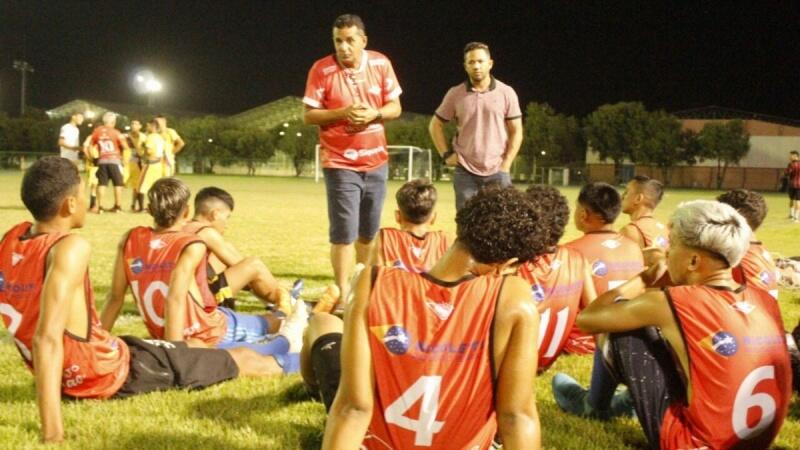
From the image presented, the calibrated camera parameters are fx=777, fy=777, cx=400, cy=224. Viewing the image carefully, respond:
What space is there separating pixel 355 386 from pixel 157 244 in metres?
2.72

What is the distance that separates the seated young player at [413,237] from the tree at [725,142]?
58.0m

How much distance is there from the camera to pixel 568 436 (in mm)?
3705

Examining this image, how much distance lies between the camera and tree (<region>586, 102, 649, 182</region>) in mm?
62562

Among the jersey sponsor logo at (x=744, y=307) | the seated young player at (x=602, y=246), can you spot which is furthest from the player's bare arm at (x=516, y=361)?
the seated young player at (x=602, y=246)

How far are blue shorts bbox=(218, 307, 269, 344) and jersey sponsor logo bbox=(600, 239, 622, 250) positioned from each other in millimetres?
2464

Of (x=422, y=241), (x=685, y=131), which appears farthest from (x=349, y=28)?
(x=685, y=131)

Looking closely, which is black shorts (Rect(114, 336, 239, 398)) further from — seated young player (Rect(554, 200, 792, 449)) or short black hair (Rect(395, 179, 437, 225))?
seated young player (Rect(554, 200, 792, 449))

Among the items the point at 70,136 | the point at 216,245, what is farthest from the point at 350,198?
the point at 70,136

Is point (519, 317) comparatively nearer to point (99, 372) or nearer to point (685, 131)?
point (99, 372)

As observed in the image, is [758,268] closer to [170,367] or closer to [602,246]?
[602,246]

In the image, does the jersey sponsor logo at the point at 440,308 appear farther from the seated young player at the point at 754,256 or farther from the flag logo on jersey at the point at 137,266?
the flag logo on jersey at the point at 137,266

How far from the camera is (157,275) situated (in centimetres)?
472

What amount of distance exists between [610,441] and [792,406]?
129cm

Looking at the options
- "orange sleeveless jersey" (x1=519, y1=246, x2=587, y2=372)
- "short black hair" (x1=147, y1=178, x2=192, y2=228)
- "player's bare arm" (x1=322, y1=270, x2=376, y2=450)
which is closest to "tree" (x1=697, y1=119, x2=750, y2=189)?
"orange sleeveless jersey" (x1=519, y1=246, x2=587, y2=372)
